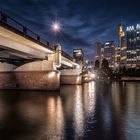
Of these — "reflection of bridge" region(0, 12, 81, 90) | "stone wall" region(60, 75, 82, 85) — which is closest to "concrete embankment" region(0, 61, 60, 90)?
"reflection of bridge" region(0, 12, 81, 90)

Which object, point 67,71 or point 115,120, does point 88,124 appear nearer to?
point 115,120

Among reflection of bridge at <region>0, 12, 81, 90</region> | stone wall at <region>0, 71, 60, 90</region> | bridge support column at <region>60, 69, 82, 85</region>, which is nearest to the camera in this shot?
reflection of bridge at <region>0, 12, 81, 90</region>

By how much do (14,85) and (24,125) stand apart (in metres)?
28.2

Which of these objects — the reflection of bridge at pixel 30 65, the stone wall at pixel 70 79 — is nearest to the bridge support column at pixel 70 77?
the stone wall at pixel 70 79

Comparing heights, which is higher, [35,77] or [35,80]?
[35,77]

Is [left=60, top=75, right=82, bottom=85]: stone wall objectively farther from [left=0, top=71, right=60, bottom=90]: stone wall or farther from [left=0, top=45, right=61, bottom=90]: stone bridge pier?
[left=0, top=71, right=60, bottom=90]: stone wall

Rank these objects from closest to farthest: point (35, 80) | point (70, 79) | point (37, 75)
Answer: point (37, 75), point (35, 80), point (70, 79)

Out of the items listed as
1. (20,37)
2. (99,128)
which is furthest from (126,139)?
(20,37)

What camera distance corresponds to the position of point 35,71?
114 ft

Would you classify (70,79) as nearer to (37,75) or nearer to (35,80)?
(35,80)

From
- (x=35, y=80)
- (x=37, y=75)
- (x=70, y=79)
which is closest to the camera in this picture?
(x=37, y=75)

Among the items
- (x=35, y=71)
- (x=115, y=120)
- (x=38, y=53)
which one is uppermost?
(x=38, y=53)

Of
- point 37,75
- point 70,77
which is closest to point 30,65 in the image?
→ point 37,75

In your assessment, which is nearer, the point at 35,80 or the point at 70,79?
the point at 35,80
